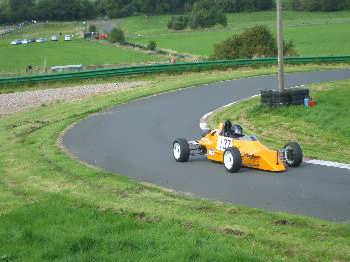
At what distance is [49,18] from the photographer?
16612 centimetres

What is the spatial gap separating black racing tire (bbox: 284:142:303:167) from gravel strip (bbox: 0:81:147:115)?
17.2 metres

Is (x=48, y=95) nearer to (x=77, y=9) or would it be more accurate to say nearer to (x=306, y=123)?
(x=306, y=123)

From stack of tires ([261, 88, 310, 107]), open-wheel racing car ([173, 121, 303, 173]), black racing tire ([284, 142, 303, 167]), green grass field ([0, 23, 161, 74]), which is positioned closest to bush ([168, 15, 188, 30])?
green grass field ([0, 23, 161, 74])

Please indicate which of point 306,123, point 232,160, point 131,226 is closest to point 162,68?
point 306,123

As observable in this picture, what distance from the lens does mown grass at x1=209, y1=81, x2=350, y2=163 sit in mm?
19516

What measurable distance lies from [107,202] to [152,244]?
10.2ft

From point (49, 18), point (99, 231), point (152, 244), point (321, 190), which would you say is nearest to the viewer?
point (152, 244)

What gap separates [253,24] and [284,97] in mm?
106622

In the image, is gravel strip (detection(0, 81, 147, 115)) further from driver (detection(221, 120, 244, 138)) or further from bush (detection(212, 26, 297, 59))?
driver (detection(221, 120, 244, 138))

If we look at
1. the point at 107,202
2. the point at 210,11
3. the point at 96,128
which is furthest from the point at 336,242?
the point at 210,11

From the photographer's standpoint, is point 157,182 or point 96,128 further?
point 96,128

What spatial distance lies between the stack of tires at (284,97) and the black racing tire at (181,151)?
969 centimetres

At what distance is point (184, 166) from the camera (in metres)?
17.0

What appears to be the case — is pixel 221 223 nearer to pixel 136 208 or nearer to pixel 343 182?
pixel 136 208
